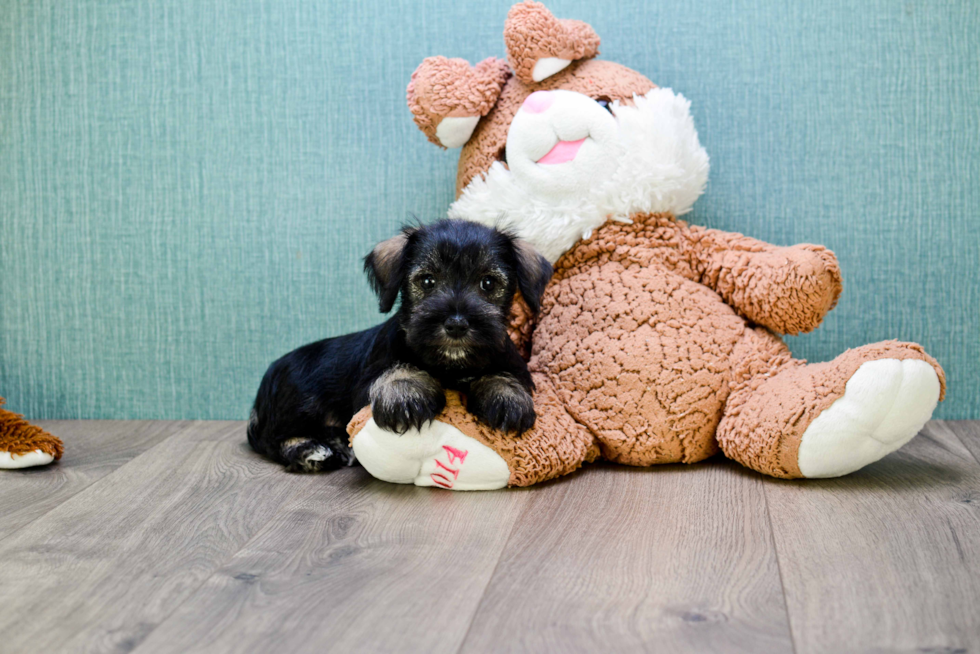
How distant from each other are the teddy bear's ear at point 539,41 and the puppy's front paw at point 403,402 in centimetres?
88

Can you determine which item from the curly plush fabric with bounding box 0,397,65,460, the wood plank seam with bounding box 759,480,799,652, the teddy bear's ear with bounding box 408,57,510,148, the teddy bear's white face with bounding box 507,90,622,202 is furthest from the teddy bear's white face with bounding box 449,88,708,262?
the curly plush fabric with bounding box 0,397,65,460

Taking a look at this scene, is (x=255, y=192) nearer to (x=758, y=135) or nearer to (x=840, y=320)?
(x=758, y=135)

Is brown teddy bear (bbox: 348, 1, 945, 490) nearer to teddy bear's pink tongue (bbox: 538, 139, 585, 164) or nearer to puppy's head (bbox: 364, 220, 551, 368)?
teddy bear's pink tongue (bbox: 538, 139, 585, 164)

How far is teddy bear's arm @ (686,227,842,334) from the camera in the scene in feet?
6.31

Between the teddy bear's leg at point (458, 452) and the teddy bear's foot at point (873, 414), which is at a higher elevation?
the teddy bear's foot at point (873, 414)

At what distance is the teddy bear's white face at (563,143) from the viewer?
2021mm

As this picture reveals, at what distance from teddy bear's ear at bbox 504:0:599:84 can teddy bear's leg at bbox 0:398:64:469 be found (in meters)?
1.58

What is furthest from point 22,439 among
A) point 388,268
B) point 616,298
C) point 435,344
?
point 616,298

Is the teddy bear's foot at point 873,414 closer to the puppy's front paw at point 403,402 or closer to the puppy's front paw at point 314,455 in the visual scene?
the puppy's front paw at point 403,402

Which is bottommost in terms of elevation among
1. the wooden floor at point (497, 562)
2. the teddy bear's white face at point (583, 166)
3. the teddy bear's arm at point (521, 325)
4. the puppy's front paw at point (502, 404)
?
the wooden floor at point (497, 562)

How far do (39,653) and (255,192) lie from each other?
1719 millimetres

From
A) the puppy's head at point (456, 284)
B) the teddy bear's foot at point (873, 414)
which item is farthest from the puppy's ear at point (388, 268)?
the teddy bear's foot at point (873, 414)

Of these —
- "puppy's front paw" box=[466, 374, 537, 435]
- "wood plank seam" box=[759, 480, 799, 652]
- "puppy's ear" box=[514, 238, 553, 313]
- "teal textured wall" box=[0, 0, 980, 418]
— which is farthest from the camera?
"teal textured wall" box=[0, 0, 980, 418]

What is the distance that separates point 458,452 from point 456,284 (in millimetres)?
370
